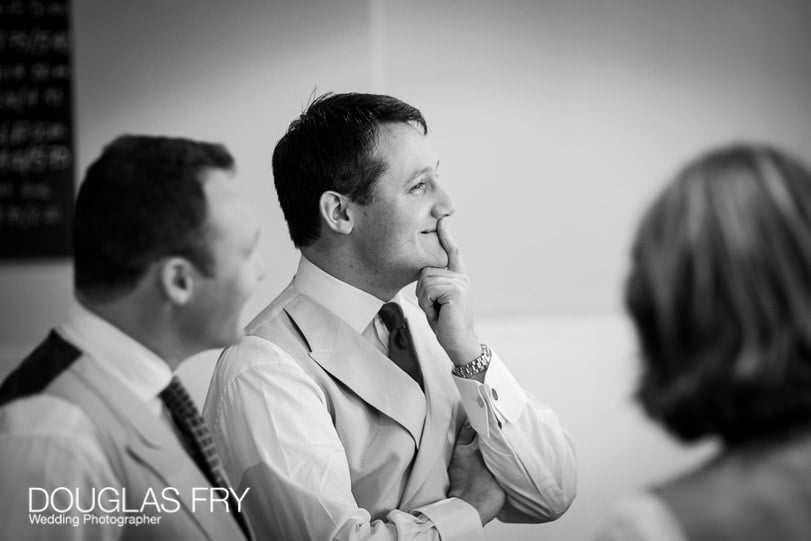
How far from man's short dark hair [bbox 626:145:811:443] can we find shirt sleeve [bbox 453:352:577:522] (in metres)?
0.64

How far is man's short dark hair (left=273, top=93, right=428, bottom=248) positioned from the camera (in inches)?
62.1

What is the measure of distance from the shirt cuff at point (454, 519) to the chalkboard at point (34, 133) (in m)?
1.65

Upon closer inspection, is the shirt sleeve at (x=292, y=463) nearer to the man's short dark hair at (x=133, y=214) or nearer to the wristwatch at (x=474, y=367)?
the wristwatch at (x=474, y=367)

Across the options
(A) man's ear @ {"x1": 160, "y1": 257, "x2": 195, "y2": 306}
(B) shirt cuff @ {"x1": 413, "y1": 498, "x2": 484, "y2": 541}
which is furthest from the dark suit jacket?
(B) shirt cuff @ {"x1": 413, "y1": 498, "x2": 484, "y2": 541}

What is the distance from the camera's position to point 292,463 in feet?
4.36

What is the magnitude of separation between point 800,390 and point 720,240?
172mm

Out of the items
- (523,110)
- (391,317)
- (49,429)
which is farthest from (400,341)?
(523,110)

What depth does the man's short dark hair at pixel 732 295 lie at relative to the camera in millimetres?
800

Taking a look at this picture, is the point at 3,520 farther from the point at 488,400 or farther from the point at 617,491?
the point at 617,491

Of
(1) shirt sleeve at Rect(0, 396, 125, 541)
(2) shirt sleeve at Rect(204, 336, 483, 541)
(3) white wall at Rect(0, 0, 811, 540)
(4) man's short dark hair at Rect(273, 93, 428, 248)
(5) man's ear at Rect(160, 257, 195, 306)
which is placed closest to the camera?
(1) shirt sleeve at Rect(0, 396, 125, 541)

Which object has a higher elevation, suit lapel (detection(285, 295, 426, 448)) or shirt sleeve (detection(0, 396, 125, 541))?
shirt sleeve (detection(0, 396, 125, 541))

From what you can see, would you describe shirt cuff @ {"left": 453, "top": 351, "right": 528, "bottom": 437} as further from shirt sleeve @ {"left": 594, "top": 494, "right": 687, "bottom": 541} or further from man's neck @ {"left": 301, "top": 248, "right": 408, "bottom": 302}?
shirt sleeve @ {"left": 594, "top": 494, "right": 687, "bottom": 541}

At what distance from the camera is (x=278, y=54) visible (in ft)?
8.05

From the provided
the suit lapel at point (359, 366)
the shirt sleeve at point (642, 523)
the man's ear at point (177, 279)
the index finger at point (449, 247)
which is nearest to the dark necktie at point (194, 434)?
the man's ear at point (177, 279)
